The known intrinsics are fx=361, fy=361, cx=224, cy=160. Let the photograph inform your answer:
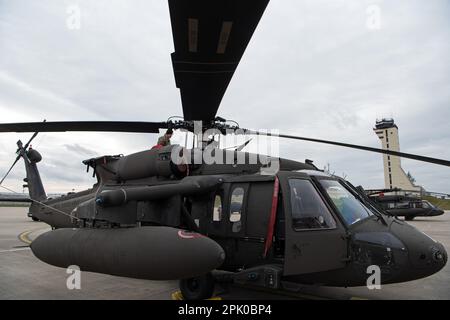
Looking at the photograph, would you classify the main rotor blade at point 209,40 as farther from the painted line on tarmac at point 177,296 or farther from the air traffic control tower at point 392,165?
the air traffic control tower at point 392,165

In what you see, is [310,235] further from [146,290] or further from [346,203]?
[146,290]

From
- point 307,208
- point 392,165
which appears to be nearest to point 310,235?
point 307,208

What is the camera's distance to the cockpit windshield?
15.8 ft

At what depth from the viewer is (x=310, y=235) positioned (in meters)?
4.50

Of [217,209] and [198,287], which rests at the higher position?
[217,209]

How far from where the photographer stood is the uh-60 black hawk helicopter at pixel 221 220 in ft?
13.5

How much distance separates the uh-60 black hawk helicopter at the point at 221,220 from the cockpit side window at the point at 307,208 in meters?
0.01

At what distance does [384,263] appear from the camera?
4.39 m

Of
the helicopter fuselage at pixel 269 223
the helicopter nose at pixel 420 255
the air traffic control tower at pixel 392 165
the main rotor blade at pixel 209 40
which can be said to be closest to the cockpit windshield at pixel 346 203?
the helicopter fuselage at pixel 269 223

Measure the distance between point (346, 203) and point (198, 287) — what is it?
2.42 meters

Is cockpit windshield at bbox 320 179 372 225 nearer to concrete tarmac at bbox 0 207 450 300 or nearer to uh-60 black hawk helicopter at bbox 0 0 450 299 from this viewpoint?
uh-60 black hawk helicopter at bbox 0 0 450 299

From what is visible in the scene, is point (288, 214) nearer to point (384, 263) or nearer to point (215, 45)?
point (384, 263)

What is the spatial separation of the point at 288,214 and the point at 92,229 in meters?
2.90

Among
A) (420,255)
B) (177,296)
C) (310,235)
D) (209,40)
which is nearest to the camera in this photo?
(209,40)
